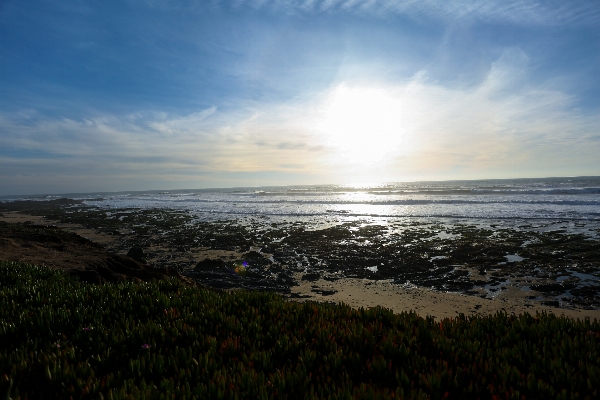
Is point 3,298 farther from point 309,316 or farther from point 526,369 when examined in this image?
point 526,369

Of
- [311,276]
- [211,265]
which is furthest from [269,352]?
[211,265]

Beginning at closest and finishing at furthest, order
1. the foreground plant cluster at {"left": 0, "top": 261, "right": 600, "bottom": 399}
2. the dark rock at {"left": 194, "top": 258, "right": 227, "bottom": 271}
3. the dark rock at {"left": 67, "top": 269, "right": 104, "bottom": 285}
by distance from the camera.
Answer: the foreground plant cluster at {"left": 0, "top": 261, "right": 600, "bottom": 399}
the dark rock at {"left": 67, "top": 269, "right": 104, "bottom": 285}
the dark rock at {"left": 194, "top": 258, "right": 227, "bottom": 271}

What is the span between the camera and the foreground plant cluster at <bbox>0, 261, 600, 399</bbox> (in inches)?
117

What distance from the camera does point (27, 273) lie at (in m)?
7.68

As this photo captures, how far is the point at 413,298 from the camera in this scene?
11.0 metres

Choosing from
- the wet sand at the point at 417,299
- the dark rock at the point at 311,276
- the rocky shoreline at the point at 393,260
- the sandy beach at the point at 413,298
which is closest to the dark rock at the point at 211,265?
the rocky shoreline at the point at 393,260

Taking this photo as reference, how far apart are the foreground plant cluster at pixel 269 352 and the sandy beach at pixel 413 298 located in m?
4.38

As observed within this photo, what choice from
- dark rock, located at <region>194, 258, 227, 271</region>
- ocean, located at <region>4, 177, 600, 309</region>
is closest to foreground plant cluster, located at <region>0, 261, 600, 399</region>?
ocean, located at <region>4, 177, 600, 309</region>

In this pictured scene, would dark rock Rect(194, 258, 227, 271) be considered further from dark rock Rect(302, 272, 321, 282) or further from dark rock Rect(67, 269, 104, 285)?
dark rock Rect(67, 269, 104, 285)

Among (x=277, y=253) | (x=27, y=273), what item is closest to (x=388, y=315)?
(x=27, y=273)

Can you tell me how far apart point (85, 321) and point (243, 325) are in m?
2.24

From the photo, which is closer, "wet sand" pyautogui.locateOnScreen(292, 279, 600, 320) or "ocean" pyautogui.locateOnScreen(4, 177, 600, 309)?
"wet sand" pyautogui.locateOnScreen(292, 279, 600, 320)

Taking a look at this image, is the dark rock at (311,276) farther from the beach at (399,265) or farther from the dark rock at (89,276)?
the dark rock at (89,276)

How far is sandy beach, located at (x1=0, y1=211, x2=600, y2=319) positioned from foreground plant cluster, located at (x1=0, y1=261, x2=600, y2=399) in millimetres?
4381
